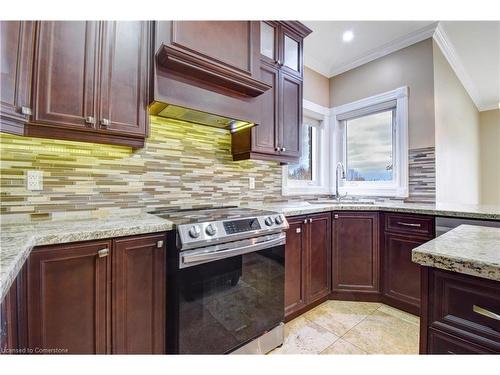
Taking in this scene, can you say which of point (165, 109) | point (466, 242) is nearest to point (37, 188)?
point (165, 109)

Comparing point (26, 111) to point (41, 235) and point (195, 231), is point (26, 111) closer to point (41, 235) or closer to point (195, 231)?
point (41, 235)

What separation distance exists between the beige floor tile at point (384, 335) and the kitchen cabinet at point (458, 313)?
3.78 ft

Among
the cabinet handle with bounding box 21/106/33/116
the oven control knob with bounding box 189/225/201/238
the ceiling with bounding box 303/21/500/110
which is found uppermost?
the ceiling with bounding box 303/21/500/110

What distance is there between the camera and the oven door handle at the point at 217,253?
1.28 metres

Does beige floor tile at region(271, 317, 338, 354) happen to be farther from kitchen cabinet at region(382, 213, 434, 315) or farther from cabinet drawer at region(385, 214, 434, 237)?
cabinet drawer at region(385, 214, 434, 237)

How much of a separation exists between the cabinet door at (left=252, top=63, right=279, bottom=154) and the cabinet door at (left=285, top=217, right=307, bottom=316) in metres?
0.73

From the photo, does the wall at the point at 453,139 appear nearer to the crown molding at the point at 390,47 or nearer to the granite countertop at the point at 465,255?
the crown molding at the point at 390,47

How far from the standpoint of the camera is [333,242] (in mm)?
2334

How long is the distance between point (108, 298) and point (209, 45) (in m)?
1.65

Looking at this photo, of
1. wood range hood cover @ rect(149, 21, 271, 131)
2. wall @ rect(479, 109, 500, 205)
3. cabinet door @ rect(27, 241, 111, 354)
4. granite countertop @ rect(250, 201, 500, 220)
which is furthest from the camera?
wall @ rect(479, 109, 500, 205)

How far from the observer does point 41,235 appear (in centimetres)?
101

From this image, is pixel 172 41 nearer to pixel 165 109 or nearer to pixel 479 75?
pixel 165 109

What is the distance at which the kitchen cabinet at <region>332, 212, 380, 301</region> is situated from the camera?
2281mm

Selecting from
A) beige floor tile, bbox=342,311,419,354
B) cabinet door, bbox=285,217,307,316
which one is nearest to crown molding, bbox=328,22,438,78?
cabinet door, bbox=285,217,307,316
